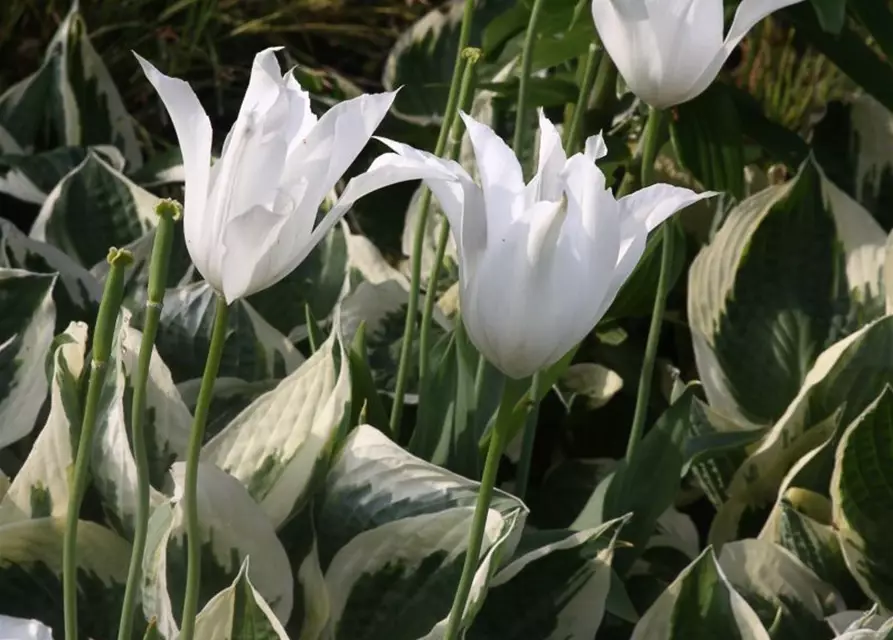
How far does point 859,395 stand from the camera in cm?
58

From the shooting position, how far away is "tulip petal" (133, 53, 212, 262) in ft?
0.88

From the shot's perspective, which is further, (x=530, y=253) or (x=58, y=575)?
(x=58, y=575)

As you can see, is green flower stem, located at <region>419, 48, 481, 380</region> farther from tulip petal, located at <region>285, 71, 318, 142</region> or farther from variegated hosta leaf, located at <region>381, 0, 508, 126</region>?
variegated hosta leaf, located at <region>381, 0, 508, 126</region>

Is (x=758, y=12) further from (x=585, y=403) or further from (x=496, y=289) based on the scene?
(x=585, y=403)

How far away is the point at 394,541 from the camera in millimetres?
433

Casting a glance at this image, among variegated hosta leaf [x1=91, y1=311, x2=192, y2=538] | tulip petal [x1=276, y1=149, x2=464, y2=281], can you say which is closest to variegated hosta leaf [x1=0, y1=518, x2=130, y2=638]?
variegated hosta leaf [x1=91, y1=311, x2=192, y2=538]

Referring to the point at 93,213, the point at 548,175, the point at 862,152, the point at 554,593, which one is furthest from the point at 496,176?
the point at 862,152

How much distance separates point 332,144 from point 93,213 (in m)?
0.45

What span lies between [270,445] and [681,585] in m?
0.19

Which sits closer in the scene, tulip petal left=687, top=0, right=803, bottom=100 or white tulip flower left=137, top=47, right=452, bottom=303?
white tulip flower left=137, top=47, right=452, bottom=303

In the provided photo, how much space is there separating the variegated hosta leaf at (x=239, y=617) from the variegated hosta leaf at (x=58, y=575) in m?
0.08

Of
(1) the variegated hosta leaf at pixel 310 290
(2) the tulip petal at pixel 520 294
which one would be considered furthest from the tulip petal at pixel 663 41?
(1) the variegated hosta leaf at pixel 310 290

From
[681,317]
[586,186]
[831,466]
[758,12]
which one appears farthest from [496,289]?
[681,317]

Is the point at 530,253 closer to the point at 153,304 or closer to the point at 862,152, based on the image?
the point at 153,304
